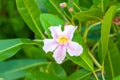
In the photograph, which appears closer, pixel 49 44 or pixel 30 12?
pixel 49 44

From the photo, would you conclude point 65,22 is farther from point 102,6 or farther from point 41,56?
point 41,56

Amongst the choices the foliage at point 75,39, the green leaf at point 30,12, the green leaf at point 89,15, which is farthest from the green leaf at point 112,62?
the green leaf at point 30,12

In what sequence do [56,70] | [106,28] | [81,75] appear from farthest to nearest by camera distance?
[56,70] < [81,75] < [106,28]

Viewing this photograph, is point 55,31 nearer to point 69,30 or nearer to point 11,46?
point 69,30

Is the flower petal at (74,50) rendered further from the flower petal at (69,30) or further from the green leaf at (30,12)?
the green leaf at (30,12)

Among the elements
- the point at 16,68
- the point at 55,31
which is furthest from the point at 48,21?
the point at 16,68

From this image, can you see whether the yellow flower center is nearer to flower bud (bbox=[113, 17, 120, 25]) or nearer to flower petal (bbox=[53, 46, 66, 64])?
flower petal (bbox=[53, 46, 66, 64])


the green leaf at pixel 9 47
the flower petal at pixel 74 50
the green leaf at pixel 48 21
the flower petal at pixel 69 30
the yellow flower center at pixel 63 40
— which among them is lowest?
the green leaf at pixel 9 47
